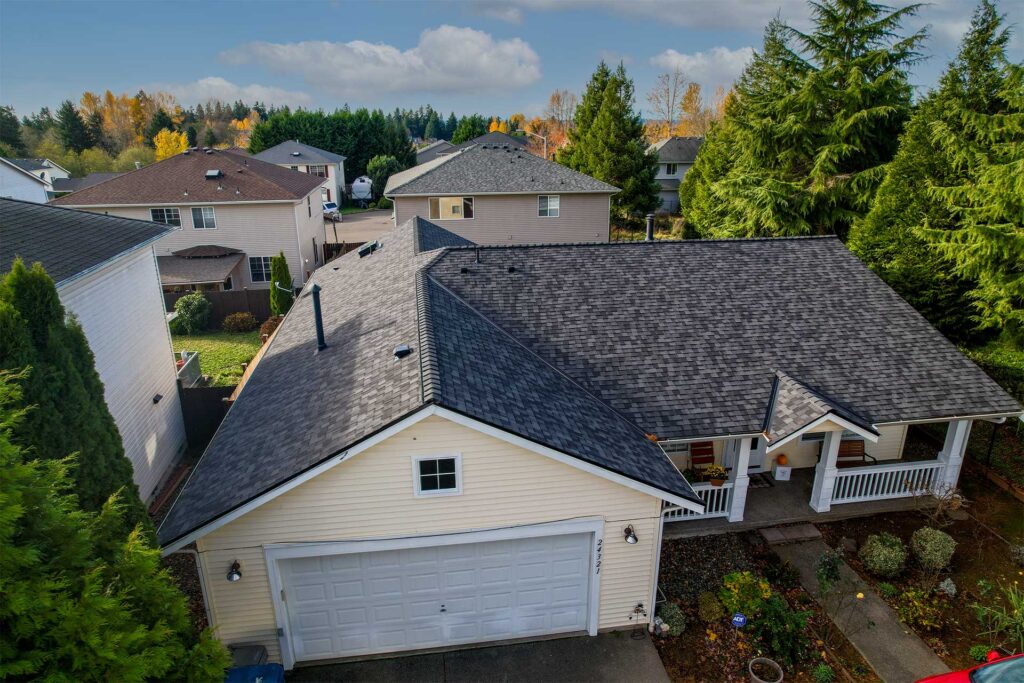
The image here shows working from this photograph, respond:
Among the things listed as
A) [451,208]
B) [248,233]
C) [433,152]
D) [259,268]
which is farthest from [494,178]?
[433,152]

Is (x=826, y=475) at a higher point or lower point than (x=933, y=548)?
higher

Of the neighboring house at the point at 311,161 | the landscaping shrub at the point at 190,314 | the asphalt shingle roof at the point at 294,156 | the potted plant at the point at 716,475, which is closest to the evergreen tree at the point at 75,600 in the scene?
the potted plant at the point at 716,475

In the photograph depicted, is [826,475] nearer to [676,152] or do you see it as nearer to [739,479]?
[739,479]

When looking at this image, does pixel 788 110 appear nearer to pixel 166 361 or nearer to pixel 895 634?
pixel 895 634

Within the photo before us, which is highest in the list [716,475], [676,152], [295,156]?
[676,152]

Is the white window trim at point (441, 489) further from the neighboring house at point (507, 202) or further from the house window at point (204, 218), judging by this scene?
the house window at point (204, 218)

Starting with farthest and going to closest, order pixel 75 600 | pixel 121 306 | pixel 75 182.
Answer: pixel 75 182
pixel 121 306
pixel 75 600

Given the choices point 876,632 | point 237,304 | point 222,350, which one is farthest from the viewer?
point 237,304

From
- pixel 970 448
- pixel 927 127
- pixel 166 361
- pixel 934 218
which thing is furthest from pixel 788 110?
pixel 166 361
